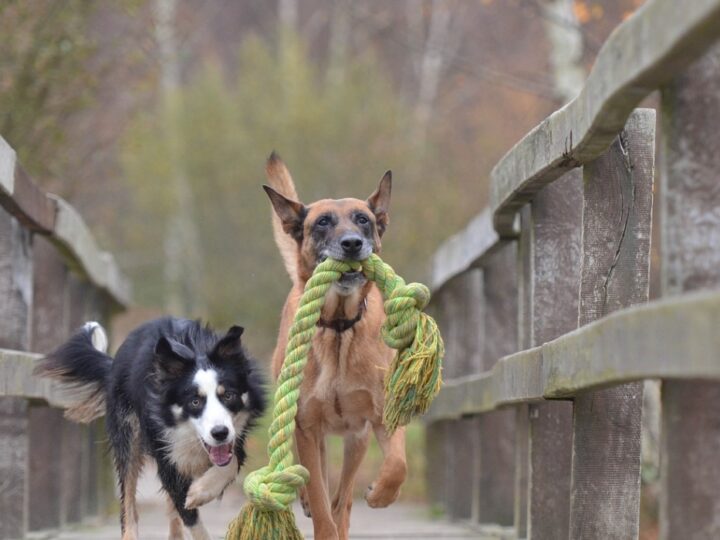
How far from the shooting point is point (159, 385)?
5227 millimetres

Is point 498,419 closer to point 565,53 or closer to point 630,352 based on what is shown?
point 630,352

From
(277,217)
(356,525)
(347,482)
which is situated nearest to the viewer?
(347,482)

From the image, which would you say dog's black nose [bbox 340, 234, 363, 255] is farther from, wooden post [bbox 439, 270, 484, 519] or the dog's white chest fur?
wooden post [bbox 439, 270, 484, 519]

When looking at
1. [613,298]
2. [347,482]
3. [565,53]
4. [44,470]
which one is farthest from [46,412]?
[565,53]

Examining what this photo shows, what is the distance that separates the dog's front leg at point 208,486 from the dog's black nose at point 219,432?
0.22 metres

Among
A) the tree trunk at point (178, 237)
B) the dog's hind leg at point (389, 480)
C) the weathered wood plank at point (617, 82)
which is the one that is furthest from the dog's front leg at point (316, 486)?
the tree trunk at point (178, 237)

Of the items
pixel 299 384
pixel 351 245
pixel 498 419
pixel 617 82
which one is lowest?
pixel 498 419

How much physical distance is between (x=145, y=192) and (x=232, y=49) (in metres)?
14.7

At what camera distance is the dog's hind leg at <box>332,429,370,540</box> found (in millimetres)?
5902

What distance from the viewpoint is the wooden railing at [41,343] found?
18.5 ft

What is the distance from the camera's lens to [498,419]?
287 inches

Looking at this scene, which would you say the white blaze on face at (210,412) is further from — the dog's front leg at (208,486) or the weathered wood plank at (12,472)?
the weathered wood plank at (12,472)

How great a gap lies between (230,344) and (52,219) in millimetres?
1608

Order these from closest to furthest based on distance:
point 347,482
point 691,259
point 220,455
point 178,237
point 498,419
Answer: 1. point 691,259
2. point 220,455
3. point 347,482
4. point 498,419
5. point 178,237
